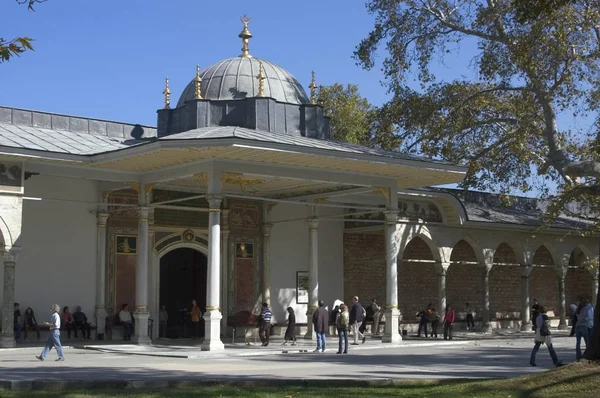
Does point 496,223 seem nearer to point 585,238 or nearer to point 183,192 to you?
point 585,238

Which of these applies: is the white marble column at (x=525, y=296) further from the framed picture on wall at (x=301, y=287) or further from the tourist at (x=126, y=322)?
the tourist at (x=126, y=322)

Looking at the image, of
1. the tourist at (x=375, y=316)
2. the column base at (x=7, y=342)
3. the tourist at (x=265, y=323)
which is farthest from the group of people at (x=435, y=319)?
the column base at (x=7, y=342)

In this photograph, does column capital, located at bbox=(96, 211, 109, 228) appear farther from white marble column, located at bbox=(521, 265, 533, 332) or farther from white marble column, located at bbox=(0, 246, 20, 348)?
white marble column, located at bbox=(521, 265, 533, 332)

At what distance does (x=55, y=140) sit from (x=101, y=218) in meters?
2.43

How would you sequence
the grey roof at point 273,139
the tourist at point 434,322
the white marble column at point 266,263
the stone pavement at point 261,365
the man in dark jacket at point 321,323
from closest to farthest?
the stone pavement at point 261,365
the grey roof at point 273,139
the man in dark jacket at point 321,323
the white marble column at point 266,263
the tourist at point 434,322

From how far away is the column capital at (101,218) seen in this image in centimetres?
2431

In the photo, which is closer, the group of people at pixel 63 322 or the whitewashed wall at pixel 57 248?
the group of people at pixel 63 322

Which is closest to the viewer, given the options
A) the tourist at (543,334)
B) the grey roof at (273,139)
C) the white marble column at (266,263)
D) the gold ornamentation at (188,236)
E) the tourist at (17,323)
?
the tourist at (543,334)

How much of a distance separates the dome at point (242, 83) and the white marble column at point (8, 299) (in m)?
6.91

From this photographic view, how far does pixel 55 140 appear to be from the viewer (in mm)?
23000

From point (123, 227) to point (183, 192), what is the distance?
2039mm

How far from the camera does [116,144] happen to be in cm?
2455

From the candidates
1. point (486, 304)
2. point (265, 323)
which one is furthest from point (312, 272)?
point (486, 304)

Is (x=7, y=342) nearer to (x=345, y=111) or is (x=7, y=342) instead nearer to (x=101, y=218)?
(x=101, y=218)
